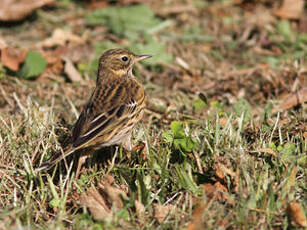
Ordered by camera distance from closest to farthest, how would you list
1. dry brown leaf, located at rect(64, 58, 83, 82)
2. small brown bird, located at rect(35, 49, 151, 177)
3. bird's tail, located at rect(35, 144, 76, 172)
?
bird's tail, located at rect(35, 144, 76, 172), small brown bird, located at rect(35, 49, 151, 177), dry brown leaf, located at rect(64, 58, 83, 82)

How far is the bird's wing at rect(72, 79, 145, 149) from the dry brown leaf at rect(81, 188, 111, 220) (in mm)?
474

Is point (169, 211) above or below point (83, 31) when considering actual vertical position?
below

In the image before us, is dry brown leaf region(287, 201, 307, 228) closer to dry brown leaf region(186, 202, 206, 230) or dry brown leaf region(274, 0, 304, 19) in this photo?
dry brown leaf region(186, 202, 206, 230)

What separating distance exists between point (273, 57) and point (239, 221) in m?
5.25

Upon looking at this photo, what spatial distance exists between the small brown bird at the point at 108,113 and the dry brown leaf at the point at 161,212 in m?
0.98

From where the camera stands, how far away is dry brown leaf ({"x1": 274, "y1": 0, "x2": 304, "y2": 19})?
9.73m

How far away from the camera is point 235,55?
8859 mm

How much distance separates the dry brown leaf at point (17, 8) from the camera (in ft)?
31.1

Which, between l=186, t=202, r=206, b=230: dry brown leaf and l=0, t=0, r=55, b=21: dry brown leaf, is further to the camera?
l=0, t=0, r=55, b=21: dry brown leaf

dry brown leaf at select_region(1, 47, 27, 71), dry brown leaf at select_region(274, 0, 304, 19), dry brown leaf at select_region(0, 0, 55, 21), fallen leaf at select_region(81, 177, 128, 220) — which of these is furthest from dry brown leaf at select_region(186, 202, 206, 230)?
dry brown leaf at select_region(0, 0, 55, 21)

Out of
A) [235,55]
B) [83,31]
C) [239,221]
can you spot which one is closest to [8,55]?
[83,31]

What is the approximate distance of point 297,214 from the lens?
13.1 feet

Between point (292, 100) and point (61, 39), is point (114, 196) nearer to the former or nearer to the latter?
point (292, 100)

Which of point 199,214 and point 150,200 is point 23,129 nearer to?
point 150,200
